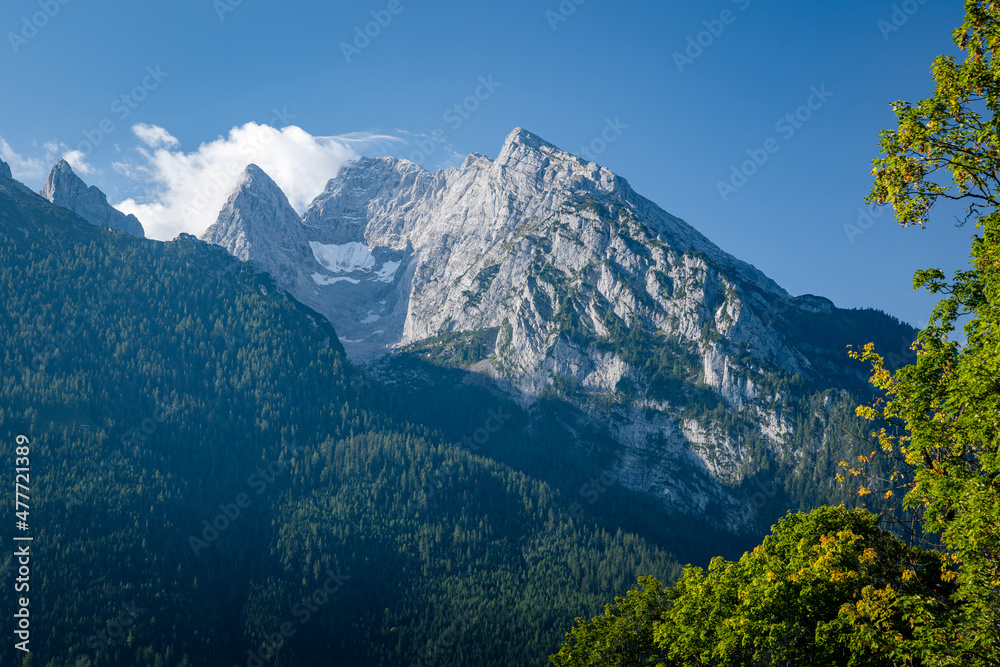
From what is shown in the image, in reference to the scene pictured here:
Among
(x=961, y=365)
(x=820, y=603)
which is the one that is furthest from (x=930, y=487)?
(x=820, y=603)

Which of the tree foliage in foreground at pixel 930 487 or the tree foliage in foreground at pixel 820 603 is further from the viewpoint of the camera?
the tree foliage in foreground at pixel 820 603

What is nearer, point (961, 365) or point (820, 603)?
point (961, 365)

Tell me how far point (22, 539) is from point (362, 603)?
89.9 m

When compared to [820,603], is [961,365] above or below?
above

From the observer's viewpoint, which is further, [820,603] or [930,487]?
[820,603]

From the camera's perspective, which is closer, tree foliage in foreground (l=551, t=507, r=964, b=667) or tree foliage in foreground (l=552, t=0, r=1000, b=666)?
tree foliage in foreground (l=552, t=0, r=1000, b=666)

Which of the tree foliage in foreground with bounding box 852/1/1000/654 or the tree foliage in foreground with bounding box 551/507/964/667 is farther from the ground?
the tree foliage in foreground with bounding box 852/1/1000/654

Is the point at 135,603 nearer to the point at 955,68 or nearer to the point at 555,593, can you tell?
the point at 555,593

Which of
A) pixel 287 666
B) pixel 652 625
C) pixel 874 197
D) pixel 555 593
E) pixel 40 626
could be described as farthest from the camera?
pixel 555 593

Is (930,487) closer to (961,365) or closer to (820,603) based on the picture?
(961,365)

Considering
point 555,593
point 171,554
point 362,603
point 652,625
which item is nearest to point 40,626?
point 171,554

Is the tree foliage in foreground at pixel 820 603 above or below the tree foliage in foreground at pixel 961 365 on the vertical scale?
below

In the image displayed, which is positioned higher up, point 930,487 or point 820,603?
point 930,487

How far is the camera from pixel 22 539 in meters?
164
